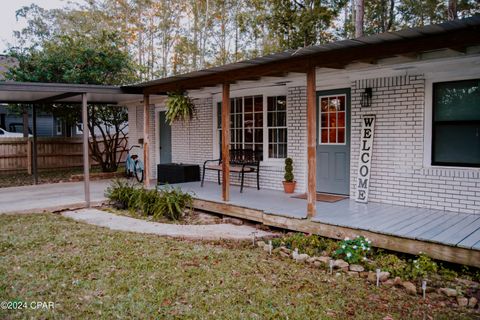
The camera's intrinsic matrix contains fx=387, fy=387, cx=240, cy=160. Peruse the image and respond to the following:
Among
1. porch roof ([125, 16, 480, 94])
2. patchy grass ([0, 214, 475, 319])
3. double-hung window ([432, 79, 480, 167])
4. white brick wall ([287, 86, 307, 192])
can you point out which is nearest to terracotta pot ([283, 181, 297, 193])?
white brick wall ([287, 86, 307, 192])

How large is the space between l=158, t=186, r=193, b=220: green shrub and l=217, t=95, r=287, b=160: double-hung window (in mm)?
2184

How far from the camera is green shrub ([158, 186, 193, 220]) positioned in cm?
711

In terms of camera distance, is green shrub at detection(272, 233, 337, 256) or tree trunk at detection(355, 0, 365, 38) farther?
tree trunk at detection(355, 0, 365, 38)

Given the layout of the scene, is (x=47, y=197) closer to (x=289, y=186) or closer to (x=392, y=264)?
(x=289, y=186)

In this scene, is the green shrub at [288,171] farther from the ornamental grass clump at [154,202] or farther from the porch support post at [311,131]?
the porch support post at [311,131]

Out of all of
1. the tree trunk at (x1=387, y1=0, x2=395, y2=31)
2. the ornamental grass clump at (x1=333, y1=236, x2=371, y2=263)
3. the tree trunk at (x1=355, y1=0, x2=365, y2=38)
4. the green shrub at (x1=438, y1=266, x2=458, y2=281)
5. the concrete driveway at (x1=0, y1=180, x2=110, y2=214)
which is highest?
the tree trunk at (x1=387, y1=0, x2=395, y2=31)

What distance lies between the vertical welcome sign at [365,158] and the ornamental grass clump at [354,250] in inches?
82.3

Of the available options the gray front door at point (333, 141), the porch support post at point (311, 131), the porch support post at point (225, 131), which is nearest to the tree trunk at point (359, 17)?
the gray front door at point (333, 141)

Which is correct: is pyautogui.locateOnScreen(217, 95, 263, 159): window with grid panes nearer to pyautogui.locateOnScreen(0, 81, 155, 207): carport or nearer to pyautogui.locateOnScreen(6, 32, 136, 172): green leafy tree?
pyautogui.locateOnScreen(0, 81, 155, 207): carport

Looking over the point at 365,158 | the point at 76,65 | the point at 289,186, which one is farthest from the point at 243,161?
the point at 76,65

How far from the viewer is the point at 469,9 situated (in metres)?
14.5

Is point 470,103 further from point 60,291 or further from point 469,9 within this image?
point 469,9

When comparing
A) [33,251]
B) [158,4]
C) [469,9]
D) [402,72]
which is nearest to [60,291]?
[33,251]

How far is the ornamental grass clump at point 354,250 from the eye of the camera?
4.57 m
